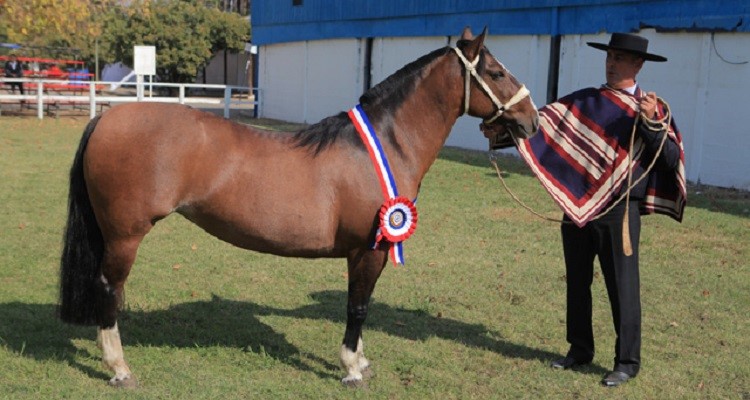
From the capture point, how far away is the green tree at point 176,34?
42719 millimetres

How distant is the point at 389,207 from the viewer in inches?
194

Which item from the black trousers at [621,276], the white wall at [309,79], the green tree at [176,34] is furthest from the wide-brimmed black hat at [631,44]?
the green tree at [176,34]

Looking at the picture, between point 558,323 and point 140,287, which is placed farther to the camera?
point 140,287

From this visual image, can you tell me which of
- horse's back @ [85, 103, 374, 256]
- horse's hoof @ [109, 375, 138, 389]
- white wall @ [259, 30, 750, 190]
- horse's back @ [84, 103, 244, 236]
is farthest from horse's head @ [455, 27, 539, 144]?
white wall @ [259, 30, 750, 190]

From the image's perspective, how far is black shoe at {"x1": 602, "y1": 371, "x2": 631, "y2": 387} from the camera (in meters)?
5.25

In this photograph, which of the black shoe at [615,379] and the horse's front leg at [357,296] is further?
the black shoe at [615,379]

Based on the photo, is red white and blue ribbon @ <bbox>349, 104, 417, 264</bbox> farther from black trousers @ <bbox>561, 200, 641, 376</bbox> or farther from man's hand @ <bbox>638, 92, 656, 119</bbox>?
man's hand @ <bbox>638, 92, 656, 119</bbox>

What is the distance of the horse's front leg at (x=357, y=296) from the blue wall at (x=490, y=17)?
11.1 meters

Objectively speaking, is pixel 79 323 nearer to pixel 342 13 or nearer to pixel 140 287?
pixel 140 287

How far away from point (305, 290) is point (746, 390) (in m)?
3.74

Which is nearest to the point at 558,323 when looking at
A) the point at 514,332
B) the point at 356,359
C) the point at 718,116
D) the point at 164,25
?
the point at 514,332

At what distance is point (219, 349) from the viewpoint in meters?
5.73

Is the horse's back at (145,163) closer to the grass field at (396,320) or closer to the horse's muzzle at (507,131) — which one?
the grass field at (396,320)

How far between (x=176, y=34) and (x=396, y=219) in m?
40.2
